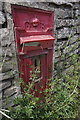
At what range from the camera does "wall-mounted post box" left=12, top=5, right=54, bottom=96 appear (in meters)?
1.17

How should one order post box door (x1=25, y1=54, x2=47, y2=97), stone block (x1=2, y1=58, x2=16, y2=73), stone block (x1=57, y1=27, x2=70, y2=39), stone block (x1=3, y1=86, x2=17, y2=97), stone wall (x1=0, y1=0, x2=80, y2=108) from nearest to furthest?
stone wall (x1=0, y1=0, x2=80, y2=108), stone block (x1=2, y1=58, x2=16, y2=73), stone block (x1=3, y1=86, x2=17, y2=97), post box door (x1=25, y1=54, x2=47, y2=97), stone block (x1=57, y1=27, x2=70, y2=39)

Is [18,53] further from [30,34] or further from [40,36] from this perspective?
[40,36]

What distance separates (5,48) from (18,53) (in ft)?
0.64

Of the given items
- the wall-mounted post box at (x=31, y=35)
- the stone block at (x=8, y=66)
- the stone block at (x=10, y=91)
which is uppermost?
the wall-mounted post box at (x=31, y=35)

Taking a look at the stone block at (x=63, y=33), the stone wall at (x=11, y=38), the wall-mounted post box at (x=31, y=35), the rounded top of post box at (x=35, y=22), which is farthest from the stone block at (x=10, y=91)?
the stone block at (x=63, y=33)

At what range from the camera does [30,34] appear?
1315 millimetres

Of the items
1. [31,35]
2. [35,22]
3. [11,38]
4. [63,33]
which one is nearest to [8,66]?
[11,38]

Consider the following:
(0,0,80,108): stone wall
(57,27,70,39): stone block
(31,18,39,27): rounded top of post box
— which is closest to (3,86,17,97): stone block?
(0,0,80,108): stone wall

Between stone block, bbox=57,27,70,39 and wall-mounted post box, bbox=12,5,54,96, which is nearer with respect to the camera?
wall-mounted post box, bbox=12,5,54,96

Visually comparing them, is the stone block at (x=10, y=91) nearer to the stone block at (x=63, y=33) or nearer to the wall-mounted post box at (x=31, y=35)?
the wall-mounted post box at (x=31, y=35)

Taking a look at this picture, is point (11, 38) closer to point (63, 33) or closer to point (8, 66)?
point (8, 66)

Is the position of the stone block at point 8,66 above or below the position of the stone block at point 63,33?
below

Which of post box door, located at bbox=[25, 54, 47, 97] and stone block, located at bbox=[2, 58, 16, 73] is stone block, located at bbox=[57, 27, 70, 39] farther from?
stone block, located at bbox=[2, 58, 16, 73]

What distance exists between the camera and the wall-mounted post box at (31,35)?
117cm
